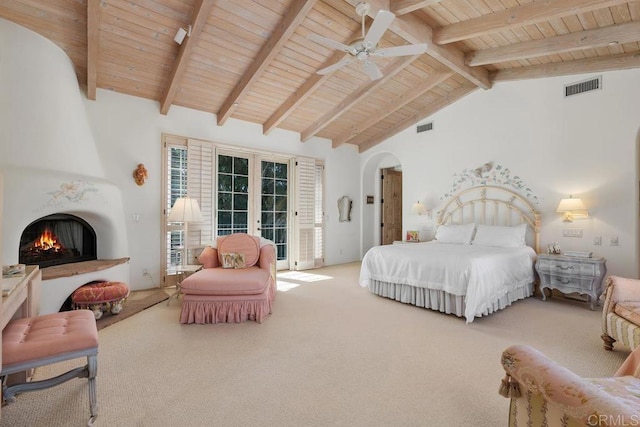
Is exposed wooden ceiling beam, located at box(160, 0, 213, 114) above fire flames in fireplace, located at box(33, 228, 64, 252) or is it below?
above

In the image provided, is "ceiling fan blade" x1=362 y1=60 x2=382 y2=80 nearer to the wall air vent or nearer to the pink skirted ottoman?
the wall air vent

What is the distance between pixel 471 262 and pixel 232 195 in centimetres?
413

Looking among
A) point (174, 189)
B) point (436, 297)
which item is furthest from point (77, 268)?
point (436, 297)

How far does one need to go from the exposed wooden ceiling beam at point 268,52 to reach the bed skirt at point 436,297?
345 centimetres

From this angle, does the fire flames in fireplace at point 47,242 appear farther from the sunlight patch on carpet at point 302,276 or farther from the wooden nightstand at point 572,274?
the wooden nightstand at point 572,274

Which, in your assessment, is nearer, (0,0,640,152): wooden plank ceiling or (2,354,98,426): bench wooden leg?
(2,354,98,426): bench wooden leg

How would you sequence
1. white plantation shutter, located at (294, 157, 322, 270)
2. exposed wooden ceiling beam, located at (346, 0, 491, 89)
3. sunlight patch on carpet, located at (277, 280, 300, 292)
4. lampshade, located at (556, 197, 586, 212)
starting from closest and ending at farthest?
exposed wooden ceiling beam, located at (346, 0, 491, 89), lampshade, located at (556, 197, 586, 212), sunlight patch on carpet, located at (277, 280, 300, 292), white plantation shutter, located at (294, 157, 322, 270)

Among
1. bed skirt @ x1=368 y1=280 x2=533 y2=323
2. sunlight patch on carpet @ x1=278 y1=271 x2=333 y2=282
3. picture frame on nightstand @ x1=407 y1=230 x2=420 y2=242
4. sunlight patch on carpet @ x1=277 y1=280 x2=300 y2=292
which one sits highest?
picture frame on nightstand @ x1=407 y1=230 x2=420 y2=242

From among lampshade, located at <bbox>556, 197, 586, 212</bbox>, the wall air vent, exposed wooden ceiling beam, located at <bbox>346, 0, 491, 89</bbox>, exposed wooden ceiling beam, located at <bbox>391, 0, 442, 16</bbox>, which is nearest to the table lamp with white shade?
exposed wooden ceiling beam, located at <bbox>346, 0, 491, 89</bbox>

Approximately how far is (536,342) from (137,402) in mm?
3410

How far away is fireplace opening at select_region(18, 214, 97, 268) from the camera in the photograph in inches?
137

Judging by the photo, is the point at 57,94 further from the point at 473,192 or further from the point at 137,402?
the point at 473,192

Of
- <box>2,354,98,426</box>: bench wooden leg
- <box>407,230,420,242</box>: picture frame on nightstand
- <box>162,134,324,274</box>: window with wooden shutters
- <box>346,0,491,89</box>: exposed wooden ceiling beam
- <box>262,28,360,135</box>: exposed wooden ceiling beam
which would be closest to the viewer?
<box>2,354,98,426</box>: bench wooden leg

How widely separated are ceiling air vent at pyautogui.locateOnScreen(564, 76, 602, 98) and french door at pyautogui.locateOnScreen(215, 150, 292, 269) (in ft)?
16.0
